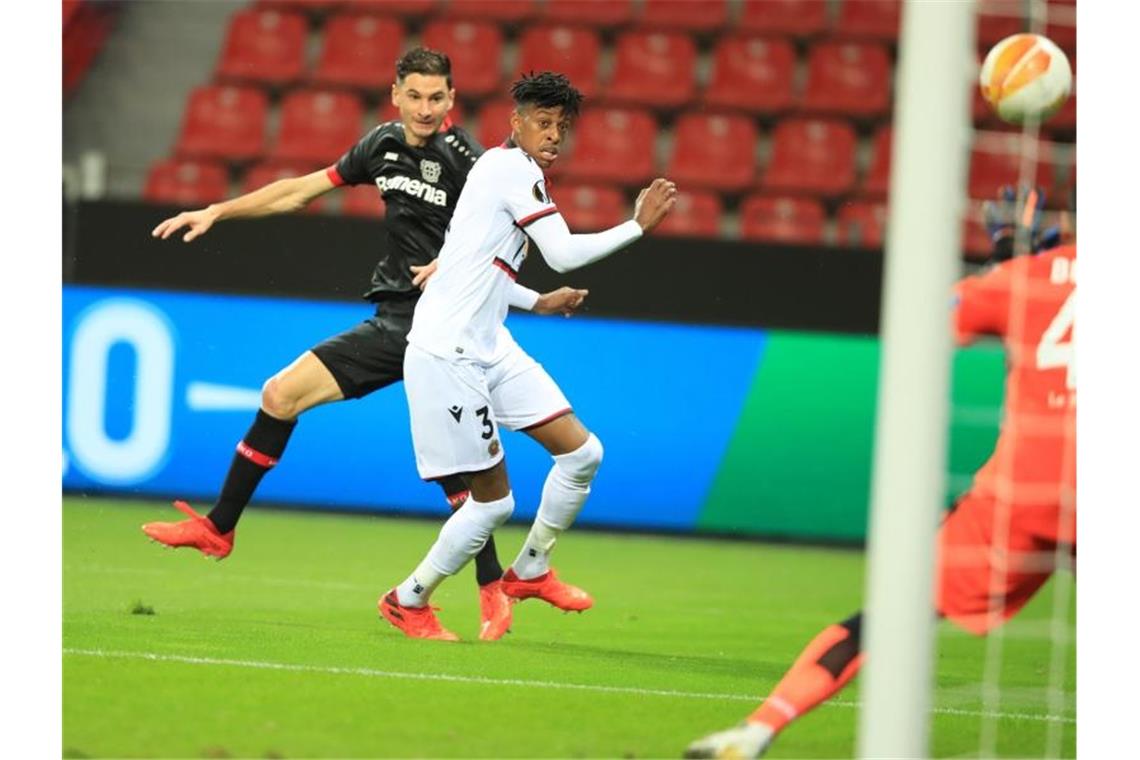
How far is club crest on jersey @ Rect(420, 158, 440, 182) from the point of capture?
628cm

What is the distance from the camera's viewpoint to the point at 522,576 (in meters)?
6.20

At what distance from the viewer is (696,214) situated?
11.3 meters

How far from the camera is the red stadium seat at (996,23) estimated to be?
1232 cm

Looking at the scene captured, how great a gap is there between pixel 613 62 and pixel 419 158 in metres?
6.46

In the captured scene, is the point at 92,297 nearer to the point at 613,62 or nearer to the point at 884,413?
the point at 613,62

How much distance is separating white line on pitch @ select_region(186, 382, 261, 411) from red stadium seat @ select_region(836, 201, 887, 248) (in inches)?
139

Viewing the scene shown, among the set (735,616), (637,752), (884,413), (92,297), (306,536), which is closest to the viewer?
(884,413)

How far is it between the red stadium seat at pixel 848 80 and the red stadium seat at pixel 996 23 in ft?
2.39

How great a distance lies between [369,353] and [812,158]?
623 cm

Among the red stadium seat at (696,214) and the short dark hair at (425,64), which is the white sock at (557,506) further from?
the red stadium seat at (696,214)

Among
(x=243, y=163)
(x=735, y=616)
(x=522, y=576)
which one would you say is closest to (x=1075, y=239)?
(x=522, y=576)

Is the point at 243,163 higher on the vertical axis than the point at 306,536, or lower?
higher

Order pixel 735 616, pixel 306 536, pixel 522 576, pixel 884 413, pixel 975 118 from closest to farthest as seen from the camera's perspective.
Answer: pixel 884 413, pixel 522 576, pixel 735 616, pixel 306 536, pixel 975 118

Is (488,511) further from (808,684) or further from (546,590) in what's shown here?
(808,684)
